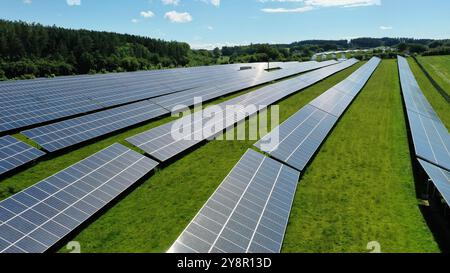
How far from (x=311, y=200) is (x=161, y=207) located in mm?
8951

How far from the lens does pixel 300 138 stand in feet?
92.4

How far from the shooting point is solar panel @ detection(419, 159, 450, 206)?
1780cm

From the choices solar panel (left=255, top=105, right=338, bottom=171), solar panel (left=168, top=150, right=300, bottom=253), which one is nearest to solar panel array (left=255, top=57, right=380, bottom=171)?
solar panel (left=255, top=105, right=338, bottom=171)

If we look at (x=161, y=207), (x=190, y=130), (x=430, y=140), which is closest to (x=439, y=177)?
(x=430, y=140)

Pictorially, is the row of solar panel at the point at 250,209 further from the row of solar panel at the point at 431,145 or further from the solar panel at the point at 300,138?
the row of solar panel at the point at 431,145

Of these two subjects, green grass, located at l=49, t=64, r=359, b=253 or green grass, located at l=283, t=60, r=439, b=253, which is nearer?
green grass, located at l=49, t=64, r=359, b=253

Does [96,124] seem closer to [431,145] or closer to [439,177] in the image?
[439,177]

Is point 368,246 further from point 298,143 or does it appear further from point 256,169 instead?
point 298,143

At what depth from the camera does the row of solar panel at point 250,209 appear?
13812 millimetres

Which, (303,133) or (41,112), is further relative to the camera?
(41,112)

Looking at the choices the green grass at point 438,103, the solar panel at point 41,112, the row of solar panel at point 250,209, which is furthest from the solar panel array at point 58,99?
the green grass at point 438,103

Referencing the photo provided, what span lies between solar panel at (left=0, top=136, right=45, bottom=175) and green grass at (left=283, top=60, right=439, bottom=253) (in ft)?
58.4

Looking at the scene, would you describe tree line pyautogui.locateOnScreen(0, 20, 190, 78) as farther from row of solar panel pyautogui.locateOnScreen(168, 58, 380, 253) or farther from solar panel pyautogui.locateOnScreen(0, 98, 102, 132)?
row of solar panel pyautogui.locateOnScreen(168, 58, 380, 253)
